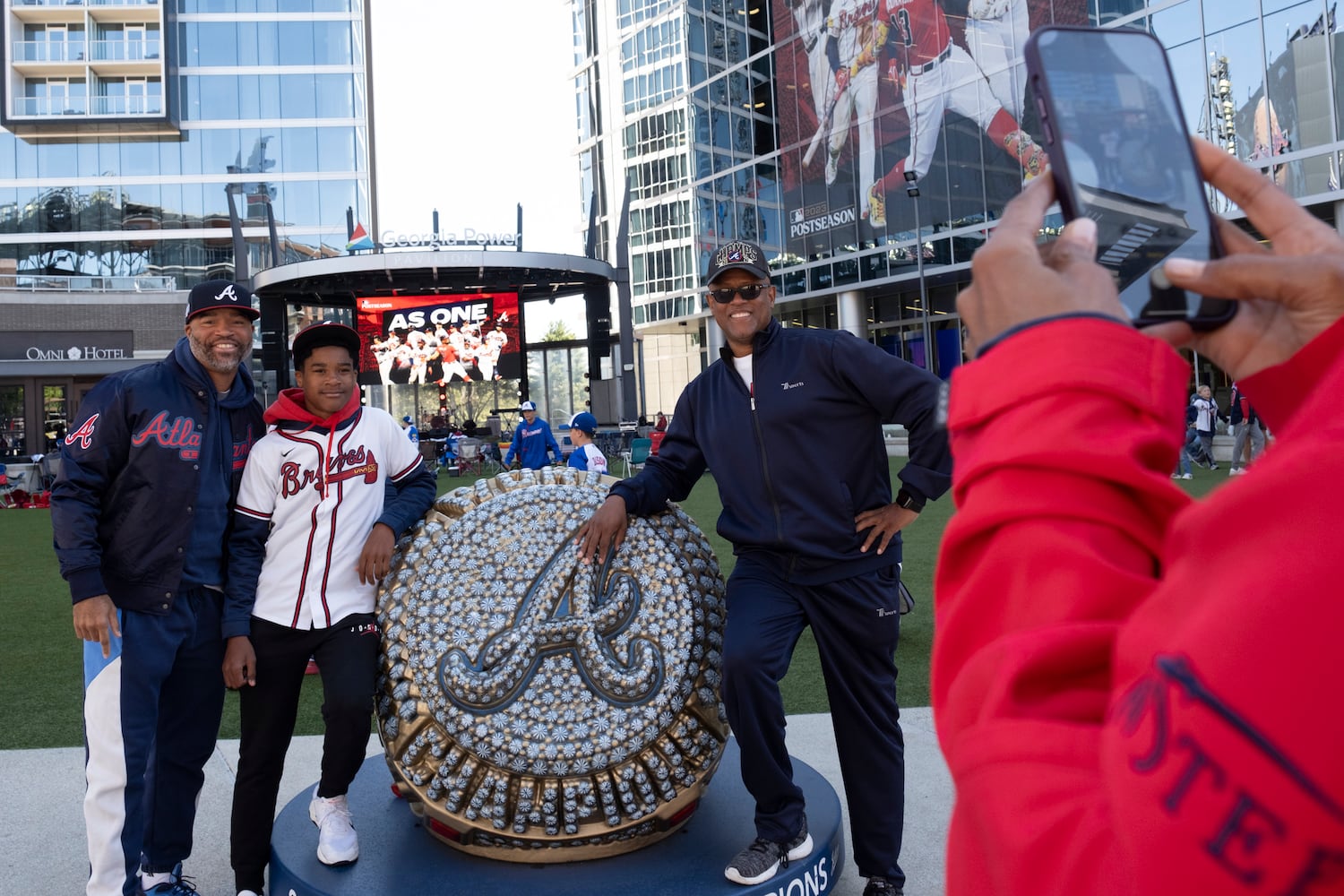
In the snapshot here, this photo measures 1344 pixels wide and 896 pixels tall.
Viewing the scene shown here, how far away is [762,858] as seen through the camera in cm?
318

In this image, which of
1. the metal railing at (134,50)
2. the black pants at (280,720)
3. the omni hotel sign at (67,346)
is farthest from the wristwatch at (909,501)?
the metal railing at (134,50)

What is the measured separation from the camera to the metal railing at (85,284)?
38594 millimetres

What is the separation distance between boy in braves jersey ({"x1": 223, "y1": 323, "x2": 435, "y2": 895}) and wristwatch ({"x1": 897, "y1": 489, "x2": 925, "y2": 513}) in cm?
181

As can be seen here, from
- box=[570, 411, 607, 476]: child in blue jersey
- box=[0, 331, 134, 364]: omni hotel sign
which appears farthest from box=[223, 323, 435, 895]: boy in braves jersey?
box=[0, 331, 134, 364]: omni hotel sign

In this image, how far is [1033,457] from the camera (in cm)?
80

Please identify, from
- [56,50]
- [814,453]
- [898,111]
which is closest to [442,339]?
[898,111]

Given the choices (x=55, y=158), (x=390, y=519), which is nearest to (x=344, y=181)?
(x=55, y=158)

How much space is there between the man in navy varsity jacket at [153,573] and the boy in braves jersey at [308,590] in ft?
0.52

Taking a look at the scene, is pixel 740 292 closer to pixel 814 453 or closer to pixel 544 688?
pixel 814 453

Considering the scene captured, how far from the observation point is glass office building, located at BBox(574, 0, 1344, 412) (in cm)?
2498

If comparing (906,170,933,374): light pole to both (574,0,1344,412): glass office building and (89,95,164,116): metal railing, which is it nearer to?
(574,0,1344,412): glass office building

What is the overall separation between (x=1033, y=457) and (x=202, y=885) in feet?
12.8

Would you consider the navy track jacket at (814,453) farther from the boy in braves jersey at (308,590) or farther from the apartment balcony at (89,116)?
the apartment balcony at (89,116)

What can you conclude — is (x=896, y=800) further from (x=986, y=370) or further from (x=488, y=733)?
(x=986, y=370)
